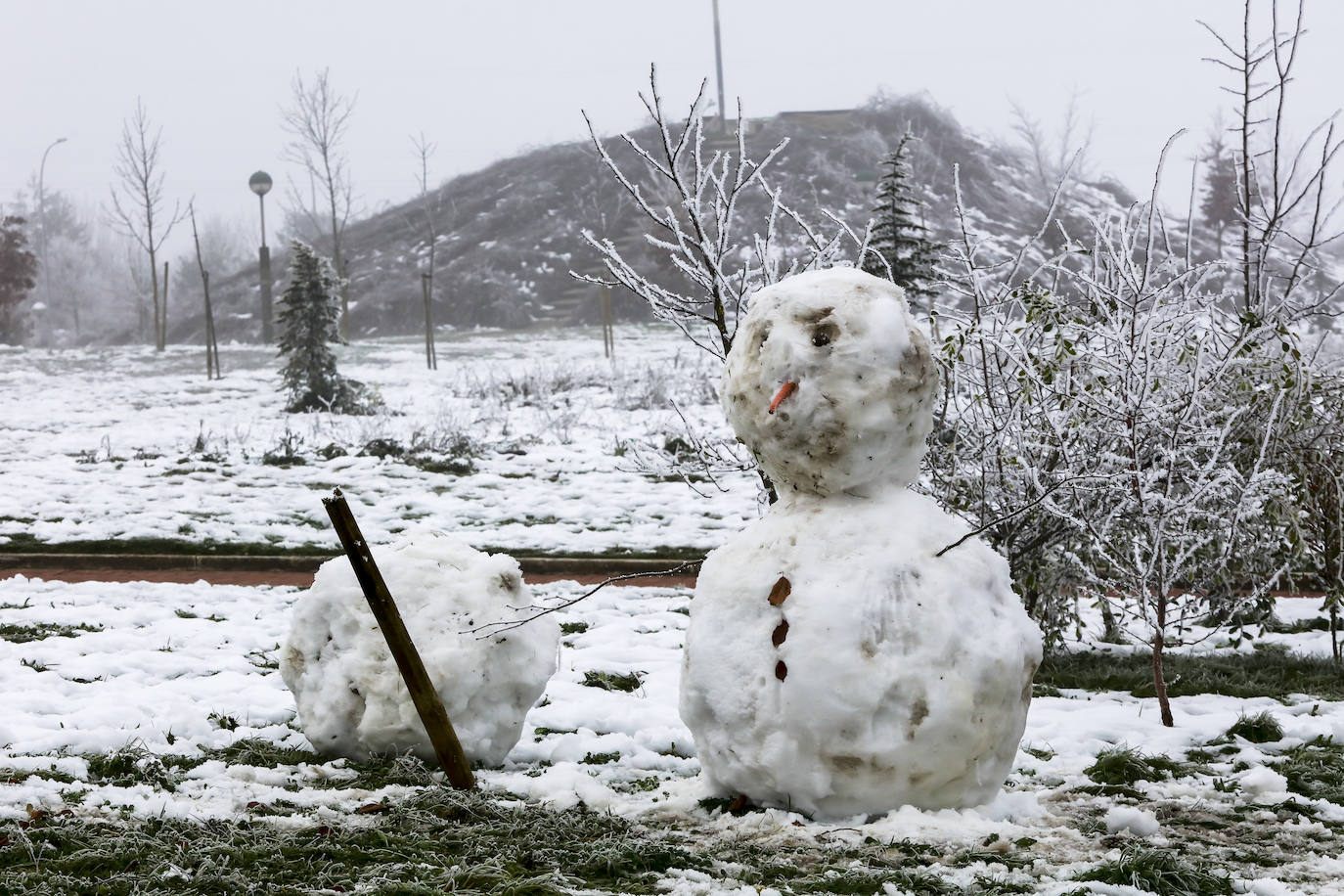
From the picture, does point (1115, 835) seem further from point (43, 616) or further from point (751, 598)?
point (43, 616)

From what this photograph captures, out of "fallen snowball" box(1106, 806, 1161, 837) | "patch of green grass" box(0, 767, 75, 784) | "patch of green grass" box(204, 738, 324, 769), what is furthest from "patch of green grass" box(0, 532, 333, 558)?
"fallen snowball" box(1106, 806, 1161, 837)

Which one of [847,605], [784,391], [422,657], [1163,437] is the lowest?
[422,657]

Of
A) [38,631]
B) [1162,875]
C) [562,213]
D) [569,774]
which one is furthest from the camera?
[562,213]

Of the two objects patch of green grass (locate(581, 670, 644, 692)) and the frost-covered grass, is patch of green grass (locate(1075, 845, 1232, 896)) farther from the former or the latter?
patch of green grass (locate(581, 670, 644, 692))

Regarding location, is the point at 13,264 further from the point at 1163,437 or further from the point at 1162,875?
the point at 1162,875

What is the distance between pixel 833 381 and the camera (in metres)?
3.78

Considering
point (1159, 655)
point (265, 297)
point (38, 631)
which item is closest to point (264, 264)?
point (265, 297)

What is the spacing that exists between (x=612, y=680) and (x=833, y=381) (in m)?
2.95

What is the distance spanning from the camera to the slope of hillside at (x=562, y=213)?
132 ft

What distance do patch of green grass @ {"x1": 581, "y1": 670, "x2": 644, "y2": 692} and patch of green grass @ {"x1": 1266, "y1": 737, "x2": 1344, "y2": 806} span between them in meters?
2.97

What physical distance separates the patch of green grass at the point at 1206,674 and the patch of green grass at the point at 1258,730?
0.78m

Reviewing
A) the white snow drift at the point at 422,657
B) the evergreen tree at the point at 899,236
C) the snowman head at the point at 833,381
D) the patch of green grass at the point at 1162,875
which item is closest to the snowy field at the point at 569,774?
the patch of green grass at the point at 1162,875

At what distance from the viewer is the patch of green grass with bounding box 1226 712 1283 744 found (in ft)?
16.4

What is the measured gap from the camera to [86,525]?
10.7 metres
